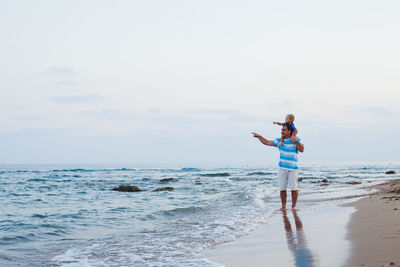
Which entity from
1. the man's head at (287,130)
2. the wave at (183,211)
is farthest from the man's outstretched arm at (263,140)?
the wave at (183,211)

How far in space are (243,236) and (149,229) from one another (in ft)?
7.96

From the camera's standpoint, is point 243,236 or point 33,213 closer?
point 243,236

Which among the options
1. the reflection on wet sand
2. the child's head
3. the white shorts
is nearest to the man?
the white shorts

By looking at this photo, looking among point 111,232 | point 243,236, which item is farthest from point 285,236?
point 111,232

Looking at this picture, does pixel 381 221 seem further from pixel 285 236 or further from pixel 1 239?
pixel 1 239

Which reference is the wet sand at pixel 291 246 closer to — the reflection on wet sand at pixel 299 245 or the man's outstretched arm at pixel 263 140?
the reflection on wet sand at pixel 299 245

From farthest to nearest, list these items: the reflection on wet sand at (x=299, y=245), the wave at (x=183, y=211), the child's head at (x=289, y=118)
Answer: the wave at (x=183, y=211) → the child's head at (x=289, y=118) → the reflection on wet sand at (x=299, y=245)

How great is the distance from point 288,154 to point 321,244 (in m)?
4.11

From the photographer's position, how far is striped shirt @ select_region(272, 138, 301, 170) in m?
8.83

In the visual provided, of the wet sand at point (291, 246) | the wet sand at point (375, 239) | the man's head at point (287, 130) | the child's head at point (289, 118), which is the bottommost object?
the wet sand at point (291, 246)

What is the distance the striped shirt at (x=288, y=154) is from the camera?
29.0 ft

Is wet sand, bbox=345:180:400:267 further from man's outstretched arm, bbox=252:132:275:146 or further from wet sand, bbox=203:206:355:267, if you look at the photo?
man's outstretched arm, bbox=252:132:275:146

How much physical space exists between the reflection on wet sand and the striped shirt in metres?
1.67

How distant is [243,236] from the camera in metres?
6.71
